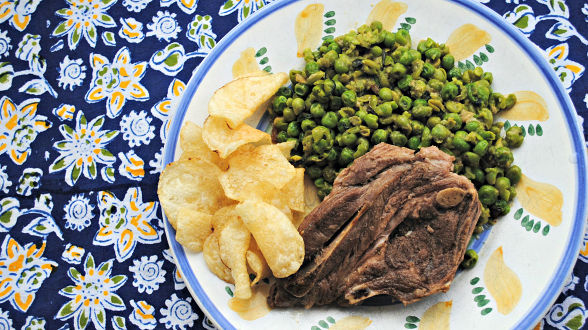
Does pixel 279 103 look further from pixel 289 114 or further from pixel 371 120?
pixel 371 120

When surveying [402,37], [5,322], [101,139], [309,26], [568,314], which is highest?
[402,37]

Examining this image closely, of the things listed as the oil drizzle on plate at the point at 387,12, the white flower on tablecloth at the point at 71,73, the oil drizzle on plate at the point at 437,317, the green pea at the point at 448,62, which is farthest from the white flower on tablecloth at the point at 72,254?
the green pea at the point at 448,62

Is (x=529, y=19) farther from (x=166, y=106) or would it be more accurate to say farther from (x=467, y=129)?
(x=166, y=106)

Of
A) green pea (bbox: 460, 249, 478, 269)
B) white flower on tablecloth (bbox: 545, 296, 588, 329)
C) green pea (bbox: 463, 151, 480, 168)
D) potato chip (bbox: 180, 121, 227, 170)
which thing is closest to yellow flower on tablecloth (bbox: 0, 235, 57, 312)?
potato chip (bbox: 180, 121, 227, 170)

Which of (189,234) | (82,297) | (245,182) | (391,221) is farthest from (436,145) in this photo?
(82,297)

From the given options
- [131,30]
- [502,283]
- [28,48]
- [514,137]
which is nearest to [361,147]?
[514,137]

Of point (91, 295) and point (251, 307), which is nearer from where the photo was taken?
point (251, 307)

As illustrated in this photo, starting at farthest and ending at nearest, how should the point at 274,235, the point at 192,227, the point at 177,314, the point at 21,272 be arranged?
the point at 21,272
the point at 177,314
the point at 192,227
the point at 274,235

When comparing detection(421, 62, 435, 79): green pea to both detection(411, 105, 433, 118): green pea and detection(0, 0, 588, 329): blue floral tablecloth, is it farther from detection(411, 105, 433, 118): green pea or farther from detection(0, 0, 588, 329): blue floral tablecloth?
detection(0, 0, 588, 329): blue floral tablecloth
